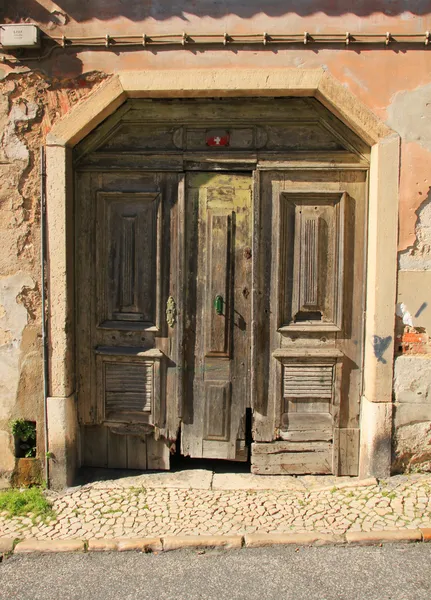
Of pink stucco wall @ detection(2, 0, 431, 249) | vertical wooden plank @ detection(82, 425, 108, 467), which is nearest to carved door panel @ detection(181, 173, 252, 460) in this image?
vertical wooden plank @ detection(82, 425, 108, 467)

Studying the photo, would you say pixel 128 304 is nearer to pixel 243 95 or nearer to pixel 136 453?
pixel 136 453

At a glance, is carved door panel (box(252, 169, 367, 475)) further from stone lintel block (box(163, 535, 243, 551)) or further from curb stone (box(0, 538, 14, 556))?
curb stone (box(0, 538, 14, 556))

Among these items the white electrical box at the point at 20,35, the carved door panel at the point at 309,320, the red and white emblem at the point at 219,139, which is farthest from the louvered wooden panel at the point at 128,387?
the white electrical box at the point at 20,35

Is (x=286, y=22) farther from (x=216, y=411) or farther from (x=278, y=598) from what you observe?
(x=278, y=598)

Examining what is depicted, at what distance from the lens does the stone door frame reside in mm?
3686

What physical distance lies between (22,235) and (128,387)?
1.37 meters

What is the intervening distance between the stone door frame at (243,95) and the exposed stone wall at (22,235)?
4.0 inches

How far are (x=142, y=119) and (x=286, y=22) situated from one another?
1.20m

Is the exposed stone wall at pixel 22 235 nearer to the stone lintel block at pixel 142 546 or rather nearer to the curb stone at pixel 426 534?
the stone lintel block at pixel 142 546

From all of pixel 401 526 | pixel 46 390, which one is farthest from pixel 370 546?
pixel 46 390

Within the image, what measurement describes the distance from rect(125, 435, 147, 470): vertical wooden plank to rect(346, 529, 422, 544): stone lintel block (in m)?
1.65

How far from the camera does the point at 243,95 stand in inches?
149

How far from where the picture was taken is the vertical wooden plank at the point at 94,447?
13.8ft

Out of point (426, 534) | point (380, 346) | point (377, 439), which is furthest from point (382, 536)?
point (380, 346)
